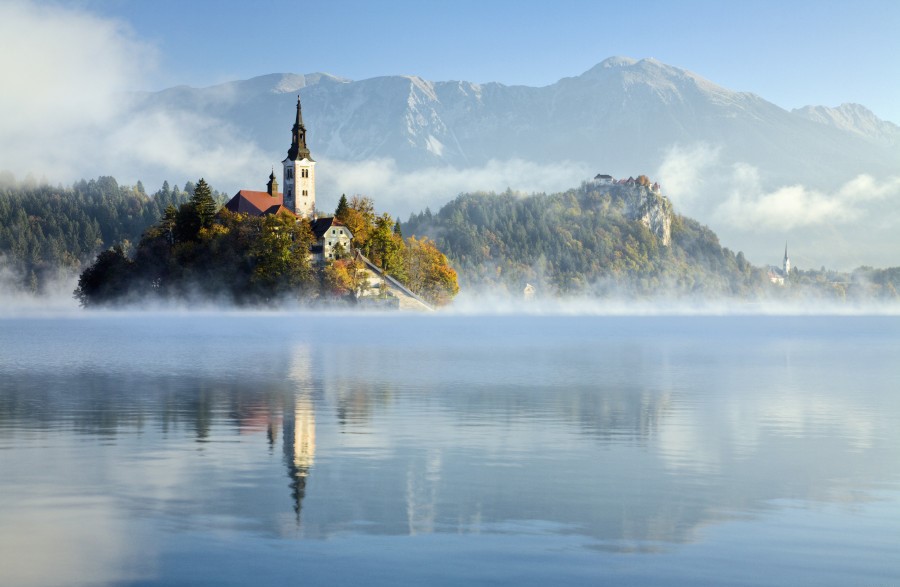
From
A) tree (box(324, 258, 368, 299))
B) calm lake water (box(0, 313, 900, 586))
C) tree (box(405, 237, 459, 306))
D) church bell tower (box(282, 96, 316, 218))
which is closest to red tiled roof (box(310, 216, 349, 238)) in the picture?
tree (box(324, 258, 368, 299))

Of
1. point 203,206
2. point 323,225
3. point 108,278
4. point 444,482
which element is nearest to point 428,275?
point 323,225

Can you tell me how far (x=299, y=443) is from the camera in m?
26.2

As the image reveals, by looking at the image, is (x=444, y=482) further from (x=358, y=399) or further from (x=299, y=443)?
(x=358, y=399)

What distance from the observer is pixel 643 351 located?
78562mm

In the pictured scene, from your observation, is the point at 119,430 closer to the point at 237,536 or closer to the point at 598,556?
the point at 237,536

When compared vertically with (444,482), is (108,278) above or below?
above

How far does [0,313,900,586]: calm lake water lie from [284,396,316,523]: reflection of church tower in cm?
7

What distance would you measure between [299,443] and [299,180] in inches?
6834

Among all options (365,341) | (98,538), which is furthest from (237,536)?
(365,341)

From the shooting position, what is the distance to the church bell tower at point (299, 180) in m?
196

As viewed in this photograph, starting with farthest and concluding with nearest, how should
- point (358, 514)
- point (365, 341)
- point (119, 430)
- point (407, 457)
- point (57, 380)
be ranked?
point (365, 341)
point (57, 380)
point (119, 430)
point (407, 457)
point (358, 514)

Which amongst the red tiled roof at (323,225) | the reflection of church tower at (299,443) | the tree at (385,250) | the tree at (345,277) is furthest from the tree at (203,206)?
the reflection of church tower at (299,443)

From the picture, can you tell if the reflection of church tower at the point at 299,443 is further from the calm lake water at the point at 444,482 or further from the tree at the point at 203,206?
the tree at the point at 203,206

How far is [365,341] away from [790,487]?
68.7 meters
